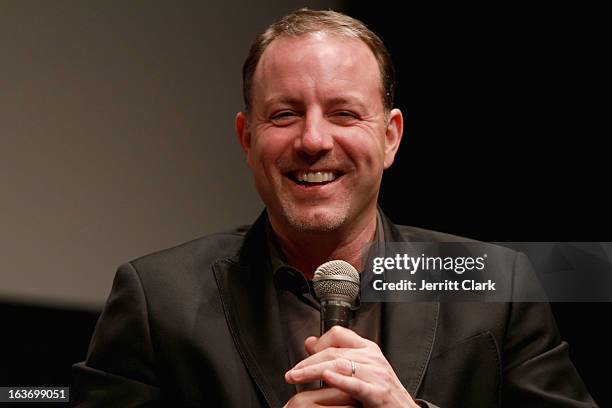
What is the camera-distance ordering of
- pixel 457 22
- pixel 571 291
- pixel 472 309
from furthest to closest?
pixel 457 22
pixel 571 291
pixel 472 309

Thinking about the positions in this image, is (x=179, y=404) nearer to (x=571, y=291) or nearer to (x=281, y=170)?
(x=281, y=170)

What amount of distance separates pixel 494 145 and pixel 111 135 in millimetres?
1143

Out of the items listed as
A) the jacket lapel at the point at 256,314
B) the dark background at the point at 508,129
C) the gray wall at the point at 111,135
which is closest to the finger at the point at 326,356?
the jacket lapel at the point at 256,314

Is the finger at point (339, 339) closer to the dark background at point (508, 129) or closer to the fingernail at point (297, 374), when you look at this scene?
the fingernail at point (297, 374)

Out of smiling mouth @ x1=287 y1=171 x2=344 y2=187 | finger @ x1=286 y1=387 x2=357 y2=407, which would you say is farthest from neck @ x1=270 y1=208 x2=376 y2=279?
finger @ x1=286 y1=387 x2=357 y2=407

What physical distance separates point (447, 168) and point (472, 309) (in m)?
0.79

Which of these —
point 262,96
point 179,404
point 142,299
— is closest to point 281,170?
point 262,96

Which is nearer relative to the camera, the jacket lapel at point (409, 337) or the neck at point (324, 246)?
the jacket lapel at point (409, 337)

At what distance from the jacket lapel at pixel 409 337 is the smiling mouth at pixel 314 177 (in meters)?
0.32

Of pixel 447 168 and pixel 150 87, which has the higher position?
pixel 150 87

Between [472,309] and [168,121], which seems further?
[168,121]

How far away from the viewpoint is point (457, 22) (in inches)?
111

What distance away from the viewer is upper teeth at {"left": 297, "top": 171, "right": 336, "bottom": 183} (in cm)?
209

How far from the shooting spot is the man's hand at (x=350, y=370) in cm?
158
